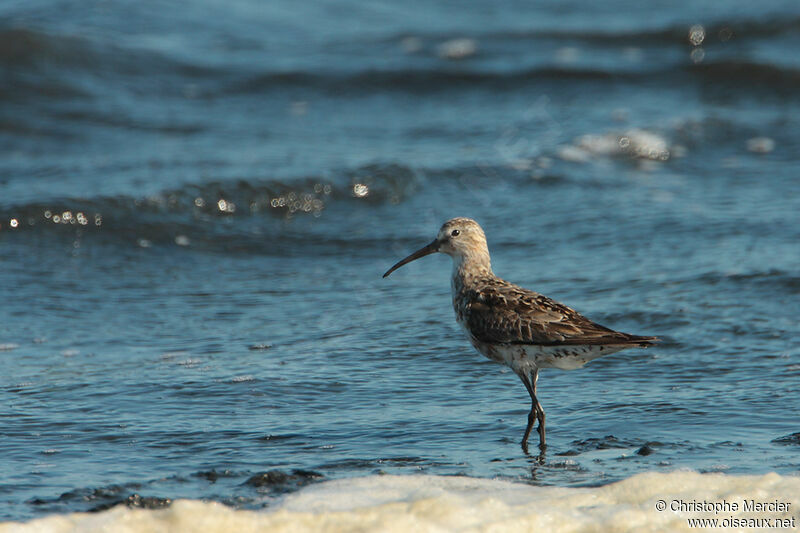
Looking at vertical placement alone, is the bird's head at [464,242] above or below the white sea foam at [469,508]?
above

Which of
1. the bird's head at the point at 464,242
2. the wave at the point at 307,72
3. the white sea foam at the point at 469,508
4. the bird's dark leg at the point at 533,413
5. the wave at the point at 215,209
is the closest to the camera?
the white sea foam at the point at 469,508

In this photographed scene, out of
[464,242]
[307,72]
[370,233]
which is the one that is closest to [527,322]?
[464,242]

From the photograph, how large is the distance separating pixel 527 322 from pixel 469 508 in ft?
4.45

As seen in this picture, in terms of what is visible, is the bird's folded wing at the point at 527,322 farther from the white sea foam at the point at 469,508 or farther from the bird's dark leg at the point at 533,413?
the white sea foam at the point at 469,508

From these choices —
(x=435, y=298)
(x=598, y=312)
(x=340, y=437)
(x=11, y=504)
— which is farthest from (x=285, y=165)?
(x=11, y=504)

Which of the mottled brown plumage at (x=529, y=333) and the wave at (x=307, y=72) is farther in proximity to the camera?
the wave at (x=307, y=72)

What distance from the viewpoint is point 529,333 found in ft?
18.1

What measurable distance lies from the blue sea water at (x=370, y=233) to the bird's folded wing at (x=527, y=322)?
1.67 ft

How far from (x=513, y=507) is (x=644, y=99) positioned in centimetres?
1075

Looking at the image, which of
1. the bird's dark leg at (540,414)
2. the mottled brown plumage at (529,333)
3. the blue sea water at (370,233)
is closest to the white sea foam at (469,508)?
the blue sea water at (370,233)

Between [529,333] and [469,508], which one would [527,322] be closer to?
[529,333]

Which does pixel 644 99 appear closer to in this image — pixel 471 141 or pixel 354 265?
pixel 471 141

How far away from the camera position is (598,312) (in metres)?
7.55

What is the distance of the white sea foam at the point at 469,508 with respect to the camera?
14.0 feet
